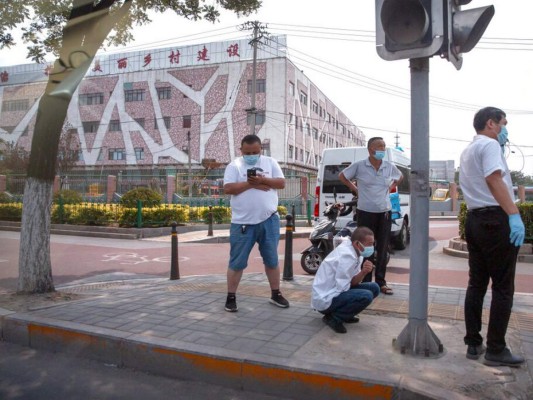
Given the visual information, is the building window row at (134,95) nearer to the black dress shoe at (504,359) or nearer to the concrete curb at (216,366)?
the concrete curb at (216,366)

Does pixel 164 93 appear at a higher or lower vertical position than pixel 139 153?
higher

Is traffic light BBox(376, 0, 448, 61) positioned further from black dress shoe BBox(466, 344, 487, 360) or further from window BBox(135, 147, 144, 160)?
window BBox(135, 147, 144, 160)

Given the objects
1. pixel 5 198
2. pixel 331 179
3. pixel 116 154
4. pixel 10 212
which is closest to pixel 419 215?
pixel 331 179

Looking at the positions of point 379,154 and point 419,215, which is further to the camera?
point 379,154

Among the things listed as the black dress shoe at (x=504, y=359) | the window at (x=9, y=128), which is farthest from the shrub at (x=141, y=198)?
the window at (x=9, y=128)

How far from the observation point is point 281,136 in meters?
40.2

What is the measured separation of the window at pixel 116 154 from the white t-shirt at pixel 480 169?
47.3m

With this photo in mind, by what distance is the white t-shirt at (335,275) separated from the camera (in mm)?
4133

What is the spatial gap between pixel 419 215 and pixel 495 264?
627 mm

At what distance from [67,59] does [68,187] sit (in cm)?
1607

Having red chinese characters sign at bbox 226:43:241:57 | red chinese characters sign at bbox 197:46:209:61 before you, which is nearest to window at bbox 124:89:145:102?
red chinese characters sign at bbox 197:46:209:61

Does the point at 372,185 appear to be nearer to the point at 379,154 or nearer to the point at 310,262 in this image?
the point at 379,154

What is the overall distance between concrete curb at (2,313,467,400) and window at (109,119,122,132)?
45.9 meters

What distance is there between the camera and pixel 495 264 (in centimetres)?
328
